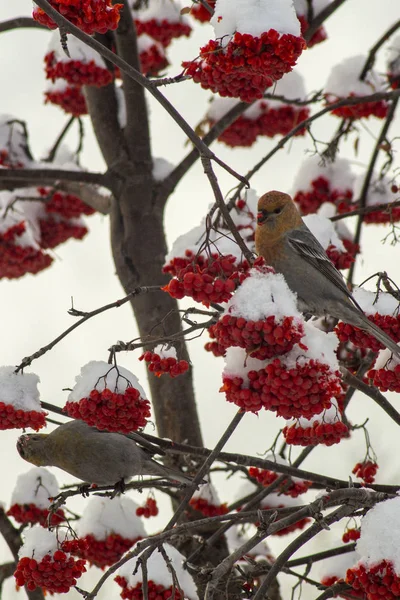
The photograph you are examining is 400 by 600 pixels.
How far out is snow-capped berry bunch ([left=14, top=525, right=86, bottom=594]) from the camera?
9.53 ft

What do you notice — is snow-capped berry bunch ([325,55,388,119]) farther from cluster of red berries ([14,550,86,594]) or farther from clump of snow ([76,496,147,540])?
cluster of red berries ([14,550,86,594])

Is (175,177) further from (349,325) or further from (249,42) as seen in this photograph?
(249,42)

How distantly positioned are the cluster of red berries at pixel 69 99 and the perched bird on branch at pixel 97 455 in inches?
85.7

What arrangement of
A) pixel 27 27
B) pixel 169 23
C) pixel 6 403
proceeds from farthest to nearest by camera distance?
pixel 169 23
pixel 27 27
pixel 6 403

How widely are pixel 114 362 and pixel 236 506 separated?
1957 mm

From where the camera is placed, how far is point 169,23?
17.5ft

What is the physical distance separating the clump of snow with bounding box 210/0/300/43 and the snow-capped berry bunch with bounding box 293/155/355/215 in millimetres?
2625

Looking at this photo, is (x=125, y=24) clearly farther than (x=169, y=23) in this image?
No

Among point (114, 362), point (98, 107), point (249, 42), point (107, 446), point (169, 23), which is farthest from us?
point (169, 23)

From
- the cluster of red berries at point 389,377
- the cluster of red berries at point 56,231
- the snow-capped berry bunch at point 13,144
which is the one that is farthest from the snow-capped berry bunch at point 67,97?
the cluster of red berries at point 389,377

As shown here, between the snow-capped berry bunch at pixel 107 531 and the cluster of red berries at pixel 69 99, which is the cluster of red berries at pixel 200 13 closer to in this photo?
the cluster of red berries at pixel 69 99

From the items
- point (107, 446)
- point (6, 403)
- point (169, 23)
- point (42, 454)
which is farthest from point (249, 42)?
point (169, 23)

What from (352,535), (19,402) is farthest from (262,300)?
(352,535)

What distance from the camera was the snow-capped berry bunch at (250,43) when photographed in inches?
88.6
